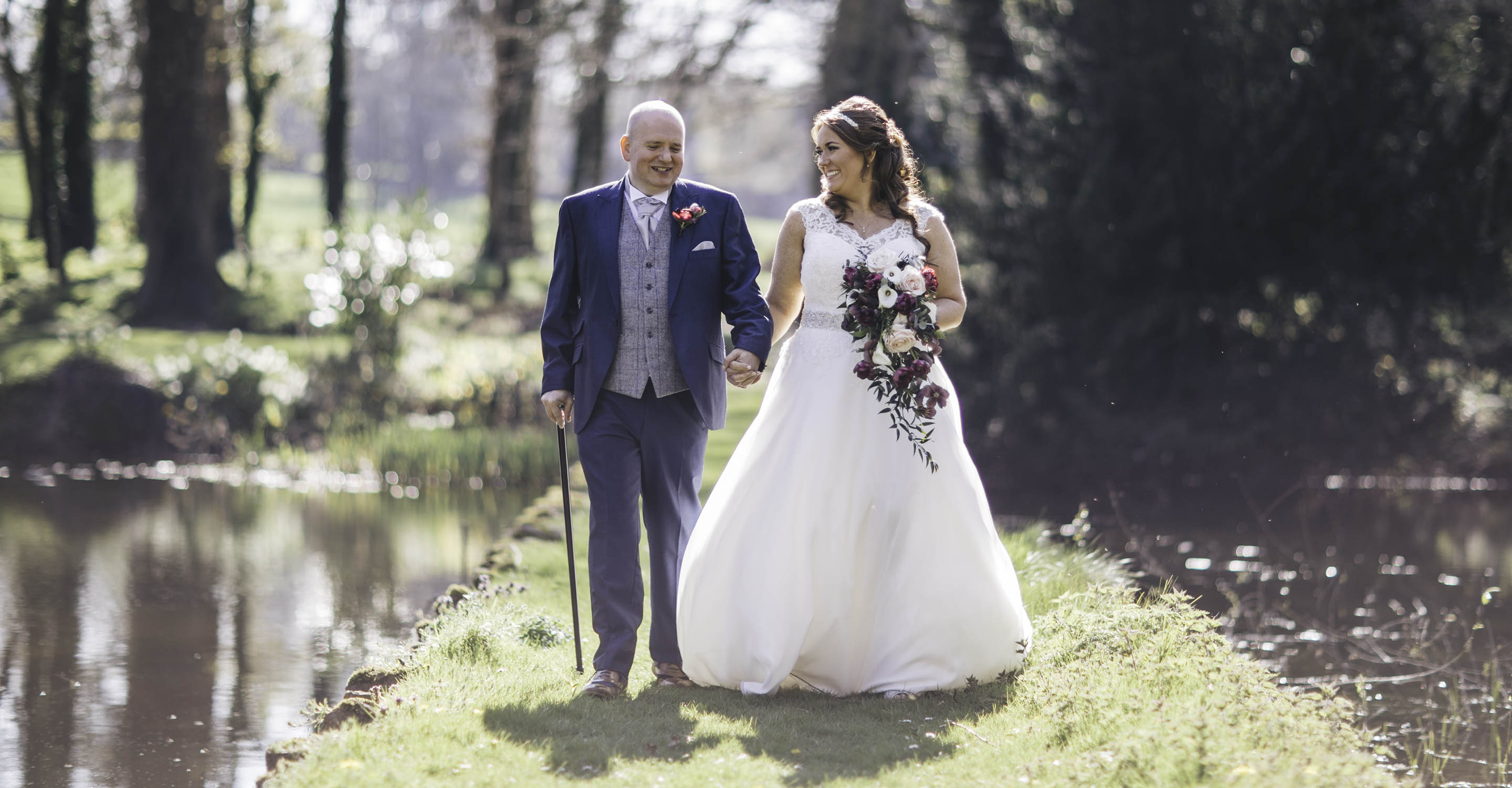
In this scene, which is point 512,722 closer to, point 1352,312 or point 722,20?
point 1352,312

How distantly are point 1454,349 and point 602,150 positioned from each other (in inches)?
742

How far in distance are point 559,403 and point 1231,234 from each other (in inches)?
395

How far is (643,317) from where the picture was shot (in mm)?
5055

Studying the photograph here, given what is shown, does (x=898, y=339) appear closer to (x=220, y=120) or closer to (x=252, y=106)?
(x=220, y=120)

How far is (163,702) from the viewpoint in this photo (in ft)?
18.8

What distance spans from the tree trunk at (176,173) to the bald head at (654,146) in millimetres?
14680

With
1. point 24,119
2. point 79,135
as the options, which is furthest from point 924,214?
point 24,119

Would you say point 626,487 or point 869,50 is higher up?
point 869,50

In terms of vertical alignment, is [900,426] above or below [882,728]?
above

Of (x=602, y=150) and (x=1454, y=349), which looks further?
(x=602, y=150)

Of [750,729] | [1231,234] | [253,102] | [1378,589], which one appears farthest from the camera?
[253,102]

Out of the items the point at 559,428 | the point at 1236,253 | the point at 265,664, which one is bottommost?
the point at 265,664

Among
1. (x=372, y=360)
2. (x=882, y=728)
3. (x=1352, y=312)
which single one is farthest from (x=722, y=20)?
(x=882, y=728)

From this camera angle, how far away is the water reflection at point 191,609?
5.21m
